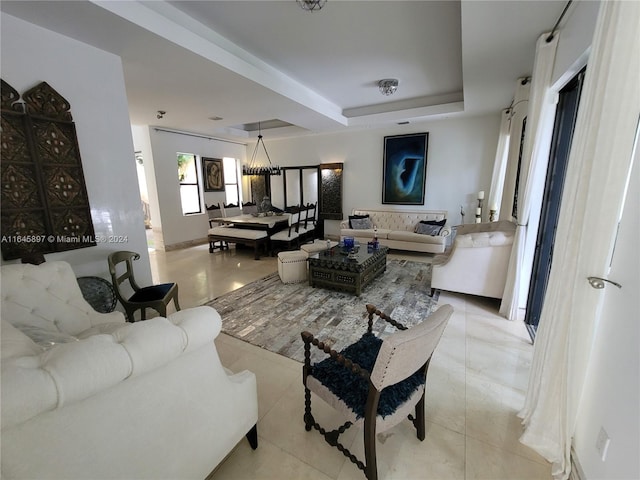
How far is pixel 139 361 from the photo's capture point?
34.1 inches

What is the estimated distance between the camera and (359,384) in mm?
1387

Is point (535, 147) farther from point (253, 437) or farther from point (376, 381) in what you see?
point (253, 437)

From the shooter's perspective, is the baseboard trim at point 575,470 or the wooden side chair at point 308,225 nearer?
the baseboard trim at point 575,470

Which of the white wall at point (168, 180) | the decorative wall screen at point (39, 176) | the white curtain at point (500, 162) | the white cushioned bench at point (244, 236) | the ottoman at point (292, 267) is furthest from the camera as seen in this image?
the white wall at point (168, 180)

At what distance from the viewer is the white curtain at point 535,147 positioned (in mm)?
2404

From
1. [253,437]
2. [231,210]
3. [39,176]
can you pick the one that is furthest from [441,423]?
[231,210]

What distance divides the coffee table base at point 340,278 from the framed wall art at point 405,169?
283 centimetres

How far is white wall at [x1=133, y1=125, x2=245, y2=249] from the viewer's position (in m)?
5.66

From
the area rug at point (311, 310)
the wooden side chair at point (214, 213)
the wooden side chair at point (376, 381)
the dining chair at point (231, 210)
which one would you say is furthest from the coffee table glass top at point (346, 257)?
the dining chair at point (231, 210)

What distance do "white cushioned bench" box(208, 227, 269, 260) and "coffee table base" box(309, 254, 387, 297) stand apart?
1.88 m

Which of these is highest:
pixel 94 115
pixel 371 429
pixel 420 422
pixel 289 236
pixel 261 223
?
pixel 94 115

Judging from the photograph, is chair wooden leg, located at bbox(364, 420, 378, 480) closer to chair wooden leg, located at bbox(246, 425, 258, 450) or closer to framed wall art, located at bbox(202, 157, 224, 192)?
chair wooden leg, located at bbox(246, 425, 258, 450)

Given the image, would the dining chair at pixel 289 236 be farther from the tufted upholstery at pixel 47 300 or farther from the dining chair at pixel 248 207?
the tufted upholstery at pixel 47 300

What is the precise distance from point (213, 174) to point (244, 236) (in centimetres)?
270
